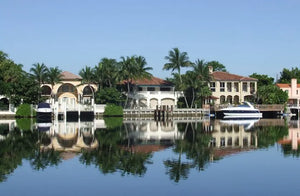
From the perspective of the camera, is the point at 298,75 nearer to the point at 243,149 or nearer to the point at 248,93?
the point at 248,93

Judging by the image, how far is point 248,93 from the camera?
3546 inches

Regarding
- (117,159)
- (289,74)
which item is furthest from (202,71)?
(117,159)

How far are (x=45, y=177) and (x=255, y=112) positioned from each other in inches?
2461

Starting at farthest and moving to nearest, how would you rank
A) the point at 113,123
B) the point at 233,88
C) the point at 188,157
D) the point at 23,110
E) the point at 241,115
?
the point at 233,88, the point at 241,115, the point at 23,110, the point at 113,123, the point at 188,157

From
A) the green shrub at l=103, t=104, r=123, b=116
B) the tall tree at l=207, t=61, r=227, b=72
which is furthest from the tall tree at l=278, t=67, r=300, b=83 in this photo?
the green shrub at l=103, t=104, r=123, b=116

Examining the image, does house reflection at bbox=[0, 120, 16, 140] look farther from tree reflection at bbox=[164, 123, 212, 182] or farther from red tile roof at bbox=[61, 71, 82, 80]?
red tile roof at bbox=[61, 71, 82, 80]

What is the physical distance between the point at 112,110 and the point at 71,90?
11.0m

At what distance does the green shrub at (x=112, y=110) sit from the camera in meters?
75.5

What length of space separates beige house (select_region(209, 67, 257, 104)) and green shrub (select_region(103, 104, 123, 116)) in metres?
20.4

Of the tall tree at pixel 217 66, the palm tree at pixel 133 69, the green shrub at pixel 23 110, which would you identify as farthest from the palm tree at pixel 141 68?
the tall tree at pixel 217 66

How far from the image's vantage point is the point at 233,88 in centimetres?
8969

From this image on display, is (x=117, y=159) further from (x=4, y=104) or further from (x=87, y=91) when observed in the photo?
(x=87, y=91)

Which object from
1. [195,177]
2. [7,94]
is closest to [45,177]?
[195,177]

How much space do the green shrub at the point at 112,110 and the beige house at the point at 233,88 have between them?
20.4 metres
